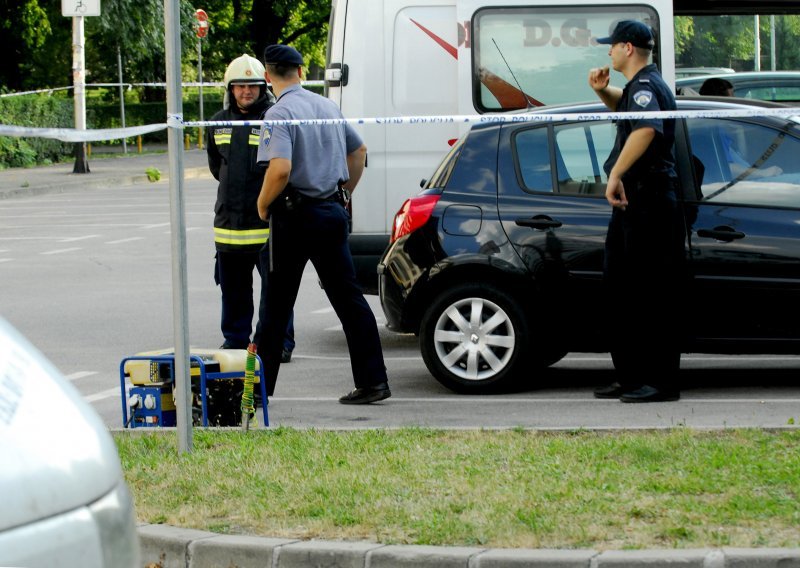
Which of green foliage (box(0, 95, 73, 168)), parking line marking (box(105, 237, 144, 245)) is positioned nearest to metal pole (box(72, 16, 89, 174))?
green foliage (box(0, 95, 73, 168))

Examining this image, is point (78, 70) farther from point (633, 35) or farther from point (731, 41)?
point (633, 35)

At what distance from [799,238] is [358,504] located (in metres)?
3.68

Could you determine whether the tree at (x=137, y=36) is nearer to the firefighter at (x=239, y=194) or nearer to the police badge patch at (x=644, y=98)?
the firefighter at (x=239, y=194)

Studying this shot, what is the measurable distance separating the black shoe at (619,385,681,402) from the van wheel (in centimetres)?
68

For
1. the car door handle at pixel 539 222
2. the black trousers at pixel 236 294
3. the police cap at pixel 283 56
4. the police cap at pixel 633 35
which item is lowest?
the black trousers at pixel 236 294

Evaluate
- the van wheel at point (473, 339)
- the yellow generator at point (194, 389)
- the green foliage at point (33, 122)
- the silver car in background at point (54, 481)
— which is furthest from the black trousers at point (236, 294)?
the green foliage at point (33, 122)

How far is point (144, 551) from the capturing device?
17.4 feet

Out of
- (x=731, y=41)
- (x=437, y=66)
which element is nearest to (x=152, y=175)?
(x=731, y=41)

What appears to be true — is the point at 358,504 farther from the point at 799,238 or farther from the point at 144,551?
the point at 799,238

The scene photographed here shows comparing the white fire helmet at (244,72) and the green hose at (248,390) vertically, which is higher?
the white fire helmet at (244,72)

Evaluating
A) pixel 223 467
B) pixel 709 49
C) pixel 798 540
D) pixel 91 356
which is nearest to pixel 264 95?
pixel 91 356

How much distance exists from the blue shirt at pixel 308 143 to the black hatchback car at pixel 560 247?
0.91 metres

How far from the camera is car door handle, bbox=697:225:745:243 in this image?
8250 millimetres

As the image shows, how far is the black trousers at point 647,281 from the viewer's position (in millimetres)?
7930
